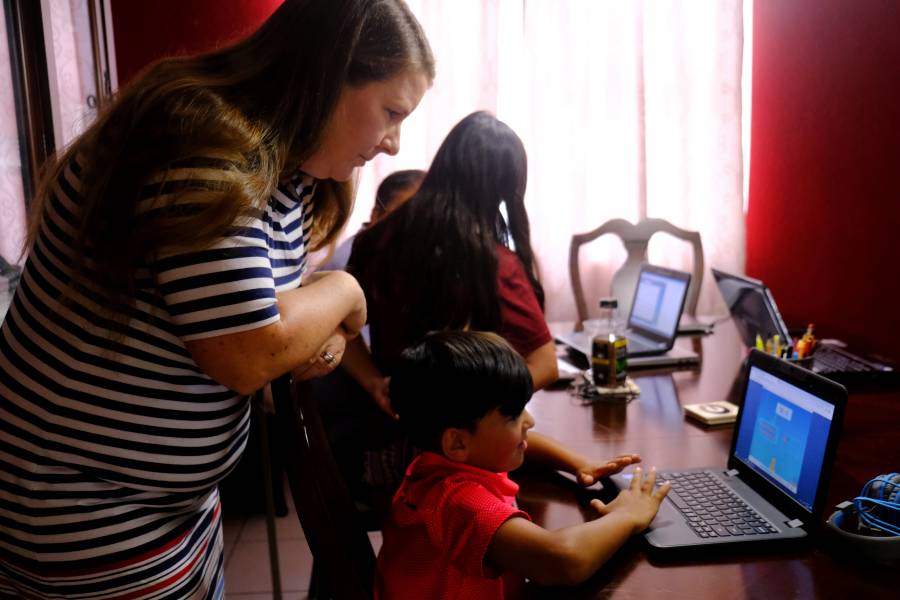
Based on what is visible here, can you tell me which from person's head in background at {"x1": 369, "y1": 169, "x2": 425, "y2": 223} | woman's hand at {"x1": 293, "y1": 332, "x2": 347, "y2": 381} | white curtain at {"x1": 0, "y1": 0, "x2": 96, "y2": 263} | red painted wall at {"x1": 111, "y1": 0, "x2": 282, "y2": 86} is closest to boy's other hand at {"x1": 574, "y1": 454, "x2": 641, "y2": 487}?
woman's hand at {"x1": 293, "y1": 332, "x2": 347, "y2": 381}

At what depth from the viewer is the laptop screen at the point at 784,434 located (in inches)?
38.9

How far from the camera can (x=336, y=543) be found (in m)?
0.80

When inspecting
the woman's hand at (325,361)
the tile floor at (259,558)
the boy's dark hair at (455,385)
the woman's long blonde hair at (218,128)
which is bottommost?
the tile floor at (259,558)

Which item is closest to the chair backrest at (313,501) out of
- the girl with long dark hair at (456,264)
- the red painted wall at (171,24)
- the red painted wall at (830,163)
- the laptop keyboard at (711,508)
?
the laptop keyboard at (711,508)

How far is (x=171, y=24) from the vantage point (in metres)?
3.19

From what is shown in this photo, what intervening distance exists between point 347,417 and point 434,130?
1.60 meters

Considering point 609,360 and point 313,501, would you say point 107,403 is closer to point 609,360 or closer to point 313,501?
point 313,501

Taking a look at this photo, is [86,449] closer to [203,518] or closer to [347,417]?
[203,518]

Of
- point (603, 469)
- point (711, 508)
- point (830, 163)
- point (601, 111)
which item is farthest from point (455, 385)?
point (601, 111)

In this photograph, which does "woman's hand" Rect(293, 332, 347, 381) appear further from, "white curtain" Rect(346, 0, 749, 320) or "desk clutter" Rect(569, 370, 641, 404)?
"white curtain" Rect(346, 0, 749, 320)

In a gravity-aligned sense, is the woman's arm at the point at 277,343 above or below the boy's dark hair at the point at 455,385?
above

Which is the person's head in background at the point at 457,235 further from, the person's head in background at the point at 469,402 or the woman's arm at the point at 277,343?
the woman's arm at the point at 277,343

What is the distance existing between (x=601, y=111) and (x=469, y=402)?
257 cm

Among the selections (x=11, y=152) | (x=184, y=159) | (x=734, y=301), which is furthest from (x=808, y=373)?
(x=11, y=152)
